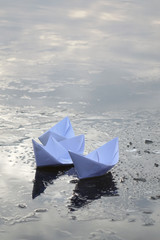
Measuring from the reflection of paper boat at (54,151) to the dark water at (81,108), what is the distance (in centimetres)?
16

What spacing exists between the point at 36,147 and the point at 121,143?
204cm

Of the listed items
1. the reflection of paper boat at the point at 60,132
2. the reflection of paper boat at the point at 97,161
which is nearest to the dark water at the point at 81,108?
the reflection of paper boat at the point at 97,161

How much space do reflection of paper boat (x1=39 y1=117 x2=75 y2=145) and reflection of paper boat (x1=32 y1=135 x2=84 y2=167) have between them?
0.32 m

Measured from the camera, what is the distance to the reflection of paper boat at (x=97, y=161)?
8.00m

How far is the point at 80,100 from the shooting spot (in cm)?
1263

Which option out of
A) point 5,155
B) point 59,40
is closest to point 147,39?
point 59,40

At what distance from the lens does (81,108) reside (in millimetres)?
12023

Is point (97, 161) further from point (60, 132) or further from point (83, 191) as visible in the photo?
point (60, 132)

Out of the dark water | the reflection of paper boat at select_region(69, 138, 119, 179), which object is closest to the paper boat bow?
the dark water

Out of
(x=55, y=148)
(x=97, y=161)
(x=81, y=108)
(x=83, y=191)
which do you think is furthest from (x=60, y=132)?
(x=81, y=108)

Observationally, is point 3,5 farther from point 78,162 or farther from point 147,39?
point 78,162

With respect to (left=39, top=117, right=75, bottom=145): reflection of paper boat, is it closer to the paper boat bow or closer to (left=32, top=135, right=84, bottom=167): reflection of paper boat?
the paper boat bow

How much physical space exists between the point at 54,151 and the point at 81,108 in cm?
350

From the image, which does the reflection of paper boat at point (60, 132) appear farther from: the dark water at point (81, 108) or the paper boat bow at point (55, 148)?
the dark water at point (81, 108)
